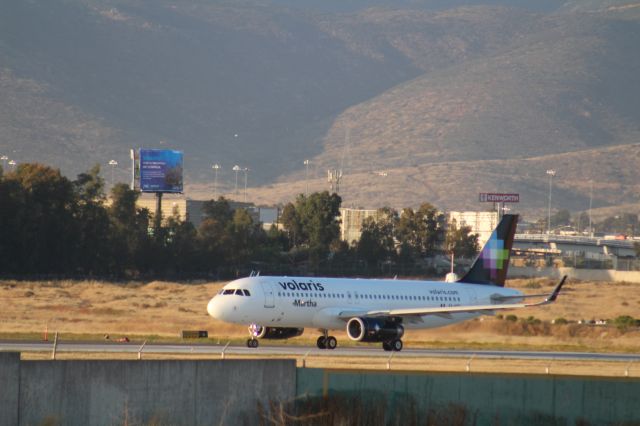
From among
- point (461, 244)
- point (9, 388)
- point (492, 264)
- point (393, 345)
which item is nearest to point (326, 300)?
point (393, 345)

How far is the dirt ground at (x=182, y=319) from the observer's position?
67.5 m

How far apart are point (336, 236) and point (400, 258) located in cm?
787

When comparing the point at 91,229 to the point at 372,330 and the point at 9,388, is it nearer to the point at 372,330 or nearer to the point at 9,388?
the point at 372,330

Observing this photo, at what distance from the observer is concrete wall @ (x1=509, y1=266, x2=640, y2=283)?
14038 cm

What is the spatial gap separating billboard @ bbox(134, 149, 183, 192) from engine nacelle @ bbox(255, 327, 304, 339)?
9058cm

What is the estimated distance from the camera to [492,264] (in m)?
67.8

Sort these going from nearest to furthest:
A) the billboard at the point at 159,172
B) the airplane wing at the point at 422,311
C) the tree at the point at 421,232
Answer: the airplane wing at the point at 422,311, the billboard at the point at 159,172, the tree at the point at 421,232

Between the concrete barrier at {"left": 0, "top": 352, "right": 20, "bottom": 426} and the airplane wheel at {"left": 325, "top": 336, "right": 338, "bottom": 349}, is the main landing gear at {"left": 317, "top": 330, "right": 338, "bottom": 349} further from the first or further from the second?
the concrete barrier at {"left": 0, "top": 352, "right": 20, "bottom": 426}

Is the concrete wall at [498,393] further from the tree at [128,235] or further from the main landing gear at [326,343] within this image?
the tree at [128,235]

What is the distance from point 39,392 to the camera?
29.0 metres

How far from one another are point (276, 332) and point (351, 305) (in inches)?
142

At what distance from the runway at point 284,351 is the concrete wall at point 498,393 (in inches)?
501

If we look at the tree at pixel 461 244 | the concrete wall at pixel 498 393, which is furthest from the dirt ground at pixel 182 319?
the tree at pixel 461 244

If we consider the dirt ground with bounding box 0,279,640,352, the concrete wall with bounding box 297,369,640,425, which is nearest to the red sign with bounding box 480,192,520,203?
the dirt ground with bounding box 0,279,640,352
